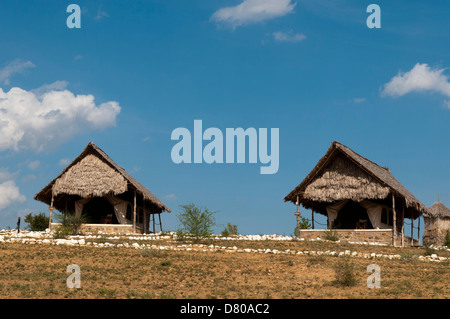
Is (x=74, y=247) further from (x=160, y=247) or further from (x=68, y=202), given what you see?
(x=68, y=202)

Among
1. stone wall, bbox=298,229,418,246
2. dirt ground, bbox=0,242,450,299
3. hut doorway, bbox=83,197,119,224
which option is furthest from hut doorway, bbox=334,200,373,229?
hut doorway, bbox=83,197,119,224

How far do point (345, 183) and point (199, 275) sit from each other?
14158mm

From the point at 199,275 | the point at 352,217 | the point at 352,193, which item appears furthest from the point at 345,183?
the point at 199,275

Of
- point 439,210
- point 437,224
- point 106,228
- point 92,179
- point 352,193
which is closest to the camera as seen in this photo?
point 352,193

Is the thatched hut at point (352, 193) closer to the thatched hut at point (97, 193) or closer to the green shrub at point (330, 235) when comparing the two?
the green shrub at point (330, 235)

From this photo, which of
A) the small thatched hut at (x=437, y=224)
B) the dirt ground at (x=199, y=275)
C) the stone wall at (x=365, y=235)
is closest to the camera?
the dirt ground at (x=199, y=275)

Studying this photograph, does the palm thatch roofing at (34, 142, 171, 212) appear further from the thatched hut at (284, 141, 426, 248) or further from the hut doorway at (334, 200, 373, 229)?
the hut doorway at (334, 200, 373, 229)

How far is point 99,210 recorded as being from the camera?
3409cm

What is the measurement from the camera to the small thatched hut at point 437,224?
3478 cm

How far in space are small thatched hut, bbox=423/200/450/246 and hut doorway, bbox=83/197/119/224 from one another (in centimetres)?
1812

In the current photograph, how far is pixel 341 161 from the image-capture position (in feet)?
96.1

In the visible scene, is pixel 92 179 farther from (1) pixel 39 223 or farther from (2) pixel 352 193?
(2) pixel 352 193

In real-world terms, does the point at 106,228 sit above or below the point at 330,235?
above

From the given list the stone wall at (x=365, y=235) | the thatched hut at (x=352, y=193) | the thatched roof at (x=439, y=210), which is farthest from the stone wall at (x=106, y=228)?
the thatched roof at (x=439, y=210)
